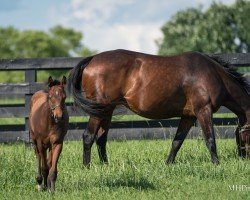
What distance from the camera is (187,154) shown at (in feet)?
31.4

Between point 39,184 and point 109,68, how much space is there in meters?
2.70

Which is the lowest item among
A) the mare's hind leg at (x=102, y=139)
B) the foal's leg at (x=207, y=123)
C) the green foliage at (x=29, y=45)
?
the green foliage at (x=29, y=45)

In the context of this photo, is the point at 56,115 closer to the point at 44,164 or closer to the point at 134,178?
the point at 44,164

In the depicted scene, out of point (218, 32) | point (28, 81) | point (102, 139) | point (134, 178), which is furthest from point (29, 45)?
point (134, 178)

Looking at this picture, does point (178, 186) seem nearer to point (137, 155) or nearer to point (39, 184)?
point (39, 184)

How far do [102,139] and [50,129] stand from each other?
8.87ft

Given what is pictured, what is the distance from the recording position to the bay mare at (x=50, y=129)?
21.4 ft

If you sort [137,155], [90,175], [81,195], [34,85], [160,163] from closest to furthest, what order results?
[81,195] → [90,175] → [160,163] → [137,155] → [34,85]

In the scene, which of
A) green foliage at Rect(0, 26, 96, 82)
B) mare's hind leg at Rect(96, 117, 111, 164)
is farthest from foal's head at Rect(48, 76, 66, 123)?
green foliage at Rect(0, 26, 96, 82)

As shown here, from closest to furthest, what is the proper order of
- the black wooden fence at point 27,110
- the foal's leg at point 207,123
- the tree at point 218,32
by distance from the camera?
the foal's leg at point 207,123 → the black wooden fence at point 27,110 → the tree at point 218,32

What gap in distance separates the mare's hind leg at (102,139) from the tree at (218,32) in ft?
159

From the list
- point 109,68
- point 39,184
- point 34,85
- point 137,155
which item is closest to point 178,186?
point 39,184

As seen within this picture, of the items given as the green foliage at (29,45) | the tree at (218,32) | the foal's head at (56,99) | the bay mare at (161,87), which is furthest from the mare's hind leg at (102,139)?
the green foliage at (29,45)

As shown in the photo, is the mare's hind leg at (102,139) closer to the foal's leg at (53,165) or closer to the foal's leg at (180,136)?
the foal's leg at (180,136)
